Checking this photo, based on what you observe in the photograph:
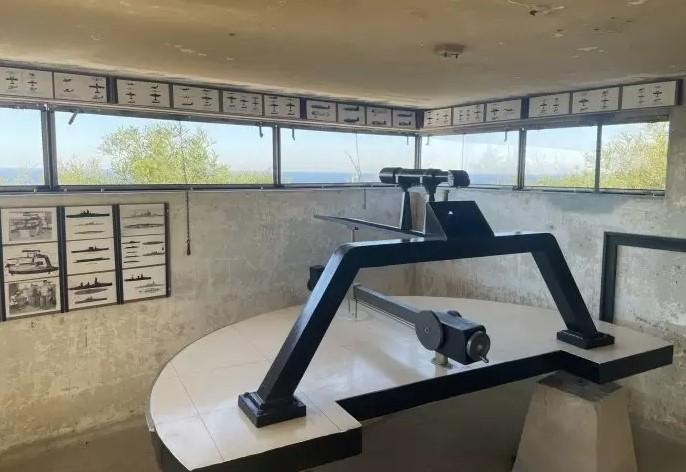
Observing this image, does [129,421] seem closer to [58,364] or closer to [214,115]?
[58,364]

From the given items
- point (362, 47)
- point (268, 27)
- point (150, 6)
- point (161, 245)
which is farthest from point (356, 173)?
point (150, 6)

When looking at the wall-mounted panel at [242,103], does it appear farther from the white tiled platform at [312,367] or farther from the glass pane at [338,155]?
the white tiled platform at [312,367]

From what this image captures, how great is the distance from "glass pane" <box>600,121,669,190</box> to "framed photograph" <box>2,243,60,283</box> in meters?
3.84

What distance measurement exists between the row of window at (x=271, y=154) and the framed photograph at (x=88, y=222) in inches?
8.0

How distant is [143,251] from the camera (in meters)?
3.63

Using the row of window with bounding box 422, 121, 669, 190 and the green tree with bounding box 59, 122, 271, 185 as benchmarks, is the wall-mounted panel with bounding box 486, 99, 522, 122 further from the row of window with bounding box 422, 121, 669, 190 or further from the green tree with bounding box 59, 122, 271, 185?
the green tree with bounding box 59, 122, 271, 185

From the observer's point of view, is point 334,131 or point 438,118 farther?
point 438,118

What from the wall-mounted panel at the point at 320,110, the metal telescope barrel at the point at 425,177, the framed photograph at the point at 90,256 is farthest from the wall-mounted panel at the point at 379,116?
the framed photograph at the point at 90,256

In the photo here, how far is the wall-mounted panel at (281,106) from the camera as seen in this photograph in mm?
4082

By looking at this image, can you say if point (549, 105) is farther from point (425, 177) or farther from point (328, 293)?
point (328, 293)

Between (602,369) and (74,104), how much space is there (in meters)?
3.43

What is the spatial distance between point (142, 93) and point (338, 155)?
1796mm

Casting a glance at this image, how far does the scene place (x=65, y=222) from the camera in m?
3.32

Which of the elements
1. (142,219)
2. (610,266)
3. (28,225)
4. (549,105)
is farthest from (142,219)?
(610,266)
